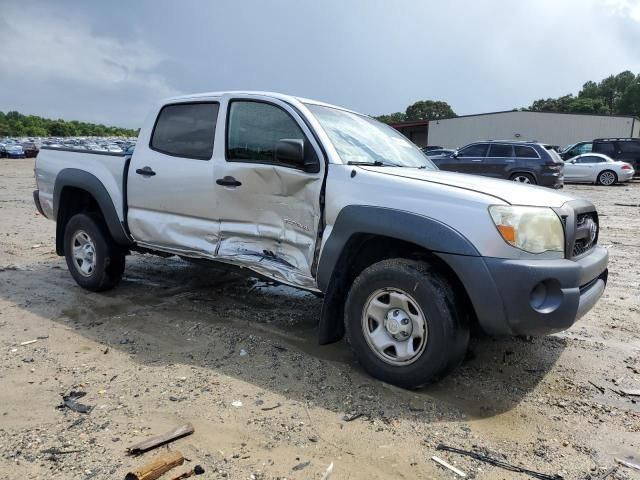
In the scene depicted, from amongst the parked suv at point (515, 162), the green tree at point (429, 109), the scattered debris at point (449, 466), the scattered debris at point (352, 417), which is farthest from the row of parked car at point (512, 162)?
the green tree at point (429, 109)

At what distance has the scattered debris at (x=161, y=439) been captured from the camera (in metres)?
2.55

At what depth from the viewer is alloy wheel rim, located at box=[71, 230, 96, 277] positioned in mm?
5219

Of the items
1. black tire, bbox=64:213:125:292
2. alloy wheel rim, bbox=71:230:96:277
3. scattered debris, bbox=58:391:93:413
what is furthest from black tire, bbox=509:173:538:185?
scattered debris, bbox=58:391:93:413

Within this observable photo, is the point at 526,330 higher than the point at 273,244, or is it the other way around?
the point at 273,244

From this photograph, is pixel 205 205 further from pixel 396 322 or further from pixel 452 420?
pixel 452 420

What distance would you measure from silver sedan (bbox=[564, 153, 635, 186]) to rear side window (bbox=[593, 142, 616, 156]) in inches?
90.1

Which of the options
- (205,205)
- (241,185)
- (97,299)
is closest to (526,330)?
(241,185)

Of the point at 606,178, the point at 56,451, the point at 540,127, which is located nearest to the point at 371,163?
the point at 56,451

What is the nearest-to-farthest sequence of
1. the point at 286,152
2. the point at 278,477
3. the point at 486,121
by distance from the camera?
the point at 278,477
the point at 286,152
the point at 486,121

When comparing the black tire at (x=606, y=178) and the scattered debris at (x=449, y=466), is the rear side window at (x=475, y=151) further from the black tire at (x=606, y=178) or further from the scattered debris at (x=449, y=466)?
the scattered debris at (x=449, y=466)

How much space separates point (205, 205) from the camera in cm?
419

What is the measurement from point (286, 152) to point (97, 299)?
2.84 m

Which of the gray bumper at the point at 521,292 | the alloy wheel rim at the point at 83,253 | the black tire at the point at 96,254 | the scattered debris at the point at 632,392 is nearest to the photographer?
the gray bumper at the point at 521,292

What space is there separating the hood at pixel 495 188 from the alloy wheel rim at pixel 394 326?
76 cm
